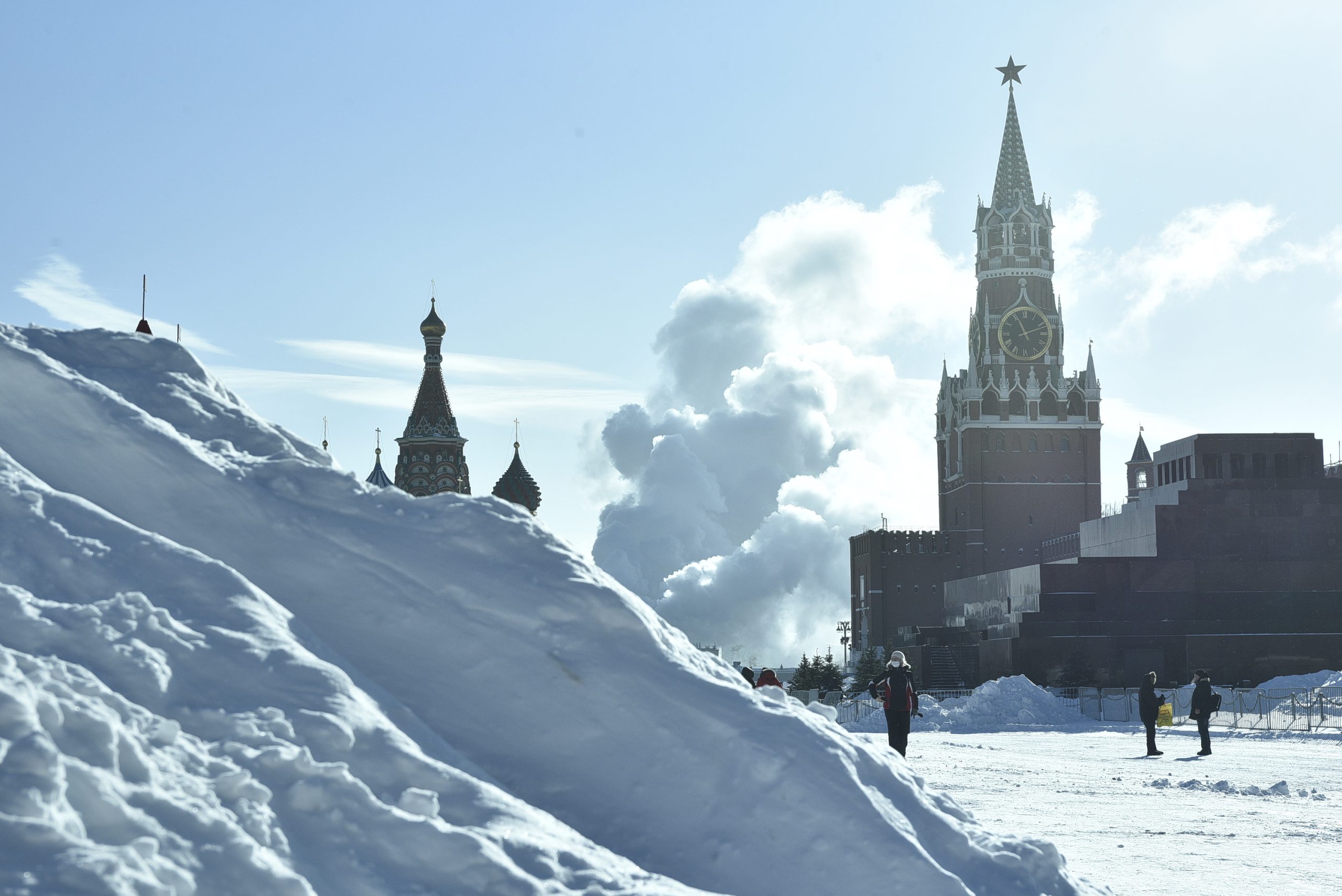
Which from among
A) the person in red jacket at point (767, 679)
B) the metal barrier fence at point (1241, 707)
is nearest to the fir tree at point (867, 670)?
the metal barrier fence at point (1241, 707)

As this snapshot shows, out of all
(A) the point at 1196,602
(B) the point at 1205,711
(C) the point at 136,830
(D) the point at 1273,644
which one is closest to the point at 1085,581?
(A) the point at 1196,602

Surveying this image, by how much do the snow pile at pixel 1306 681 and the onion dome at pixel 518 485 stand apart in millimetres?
67608

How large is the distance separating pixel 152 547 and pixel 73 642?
3.17 feet

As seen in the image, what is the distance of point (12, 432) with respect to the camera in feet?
24.7

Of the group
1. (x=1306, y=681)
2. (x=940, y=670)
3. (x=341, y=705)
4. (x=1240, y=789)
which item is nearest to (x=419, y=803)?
(x=341, y=705)

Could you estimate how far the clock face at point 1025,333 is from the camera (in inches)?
4375

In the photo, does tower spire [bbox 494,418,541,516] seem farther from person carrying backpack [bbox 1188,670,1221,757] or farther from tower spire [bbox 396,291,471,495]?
person carrying backpack [bbox 1188,670,1221,757]

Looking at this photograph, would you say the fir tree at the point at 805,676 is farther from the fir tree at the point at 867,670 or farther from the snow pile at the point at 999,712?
the snow pile at the point at 999,712

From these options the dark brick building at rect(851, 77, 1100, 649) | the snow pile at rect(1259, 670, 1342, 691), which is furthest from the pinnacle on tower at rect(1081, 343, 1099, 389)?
the snow pile at rect(1259, 670, 1342, 691)

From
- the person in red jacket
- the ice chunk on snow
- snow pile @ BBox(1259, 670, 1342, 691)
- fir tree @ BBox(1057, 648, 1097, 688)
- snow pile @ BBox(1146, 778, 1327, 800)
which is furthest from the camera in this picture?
fir tree @ BBox(1057, 648, 1097, 688)

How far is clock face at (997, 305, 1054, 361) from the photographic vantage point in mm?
111125

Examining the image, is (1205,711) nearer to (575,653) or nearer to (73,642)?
(575,653)

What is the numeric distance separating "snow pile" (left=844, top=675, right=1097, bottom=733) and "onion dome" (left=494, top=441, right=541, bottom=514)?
68.0 m

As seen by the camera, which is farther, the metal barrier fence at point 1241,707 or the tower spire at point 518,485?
the tower spire at point 518,485
